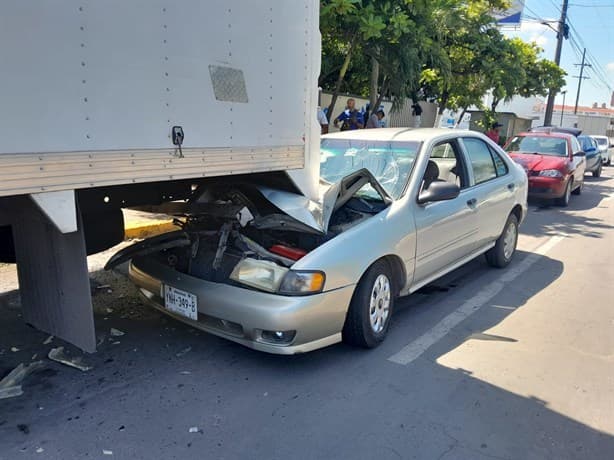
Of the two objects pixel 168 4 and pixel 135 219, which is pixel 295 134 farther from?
pixel 135 219

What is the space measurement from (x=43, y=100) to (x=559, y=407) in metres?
3.41

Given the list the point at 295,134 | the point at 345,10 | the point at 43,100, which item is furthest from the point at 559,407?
the point at 345,10

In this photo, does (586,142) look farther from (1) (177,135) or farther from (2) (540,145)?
(1) (177,135)

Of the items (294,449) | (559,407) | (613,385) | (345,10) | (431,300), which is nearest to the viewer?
(294,449)

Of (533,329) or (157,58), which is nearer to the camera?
(157,58)

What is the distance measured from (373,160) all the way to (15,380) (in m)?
3.31

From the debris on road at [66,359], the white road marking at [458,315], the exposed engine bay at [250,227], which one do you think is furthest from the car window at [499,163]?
the debris on road at [66,359]

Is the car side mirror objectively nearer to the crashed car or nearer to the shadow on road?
the crashed car

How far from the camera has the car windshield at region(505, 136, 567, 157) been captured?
1162cm

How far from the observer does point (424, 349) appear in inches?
154

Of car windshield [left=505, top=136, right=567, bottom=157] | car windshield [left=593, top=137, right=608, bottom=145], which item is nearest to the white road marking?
car windshield [left=505, top=136, right=567, bottom=157]

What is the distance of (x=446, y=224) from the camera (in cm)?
456

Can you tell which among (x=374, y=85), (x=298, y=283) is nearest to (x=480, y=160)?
(x=298, y=283)

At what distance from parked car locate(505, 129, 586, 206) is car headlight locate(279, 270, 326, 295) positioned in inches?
356
